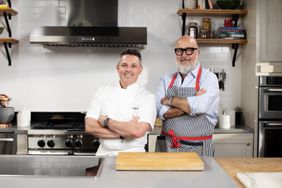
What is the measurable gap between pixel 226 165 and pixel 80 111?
7.82ft

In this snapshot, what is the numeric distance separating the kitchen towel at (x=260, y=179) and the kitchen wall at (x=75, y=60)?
2401 mm

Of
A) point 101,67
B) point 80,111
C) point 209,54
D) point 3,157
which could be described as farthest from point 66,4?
point 3,157

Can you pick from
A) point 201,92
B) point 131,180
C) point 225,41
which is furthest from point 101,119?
point 225,41

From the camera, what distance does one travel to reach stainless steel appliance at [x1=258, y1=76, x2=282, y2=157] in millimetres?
3400

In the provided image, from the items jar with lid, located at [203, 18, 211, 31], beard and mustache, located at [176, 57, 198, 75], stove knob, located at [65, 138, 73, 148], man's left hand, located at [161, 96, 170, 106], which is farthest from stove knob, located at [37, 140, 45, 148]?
jar with lid, located at [203, 18, 211, 31]

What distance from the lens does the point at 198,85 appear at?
2512 mm

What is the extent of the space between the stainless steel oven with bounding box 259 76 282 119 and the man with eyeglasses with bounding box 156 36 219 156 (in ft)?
3.66

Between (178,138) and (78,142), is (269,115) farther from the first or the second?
(78,142)

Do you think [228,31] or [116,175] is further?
[228,31]

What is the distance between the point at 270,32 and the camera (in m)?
3.44

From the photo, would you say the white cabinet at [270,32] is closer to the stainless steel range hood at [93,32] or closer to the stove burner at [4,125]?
the stainless steel range hood at [93,32]

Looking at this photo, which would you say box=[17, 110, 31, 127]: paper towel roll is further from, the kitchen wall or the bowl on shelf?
the bowl on shelf

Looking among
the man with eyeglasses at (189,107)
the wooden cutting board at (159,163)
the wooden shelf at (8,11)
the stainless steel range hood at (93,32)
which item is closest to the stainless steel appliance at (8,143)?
the stainless steel range hood at (93,32)

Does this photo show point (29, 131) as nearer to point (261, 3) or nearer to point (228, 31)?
point (228, 31)
